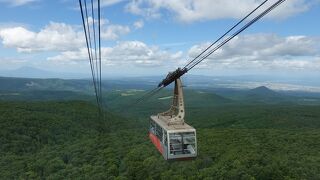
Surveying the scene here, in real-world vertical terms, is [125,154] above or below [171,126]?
below

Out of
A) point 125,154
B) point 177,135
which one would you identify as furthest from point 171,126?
point 125,154

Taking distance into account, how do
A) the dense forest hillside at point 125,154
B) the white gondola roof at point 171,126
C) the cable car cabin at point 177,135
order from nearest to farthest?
the cable car cabin at point 177,135 → the white gondola roof at point 171,126 → the dense forest hillside at point 125,154

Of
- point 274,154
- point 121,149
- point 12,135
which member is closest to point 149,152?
point 121,149

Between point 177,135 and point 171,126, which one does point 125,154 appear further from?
point 177,135

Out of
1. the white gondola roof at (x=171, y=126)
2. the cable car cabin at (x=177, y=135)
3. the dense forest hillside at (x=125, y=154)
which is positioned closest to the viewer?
the cable car cabin at (x=177, y=135)

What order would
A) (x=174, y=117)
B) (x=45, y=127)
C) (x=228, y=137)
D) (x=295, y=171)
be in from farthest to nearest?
(x=45, y=127)
(x=228, y=137)
(x=295, y=171)
(x=174, y=117)

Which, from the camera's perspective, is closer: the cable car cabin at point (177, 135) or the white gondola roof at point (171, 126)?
the cable car cabin at point (177, 135)

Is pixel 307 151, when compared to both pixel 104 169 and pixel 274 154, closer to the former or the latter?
pixel 274 154

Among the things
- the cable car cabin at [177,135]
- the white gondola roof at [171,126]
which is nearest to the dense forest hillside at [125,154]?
the white gondola roof at [171,126]

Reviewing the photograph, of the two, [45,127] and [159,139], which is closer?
[159,139]

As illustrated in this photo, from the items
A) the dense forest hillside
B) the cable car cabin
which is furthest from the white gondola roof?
the dense forest hillside

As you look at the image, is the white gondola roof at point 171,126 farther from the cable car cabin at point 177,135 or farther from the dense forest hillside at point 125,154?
the dense forest hillside at point 125,154
